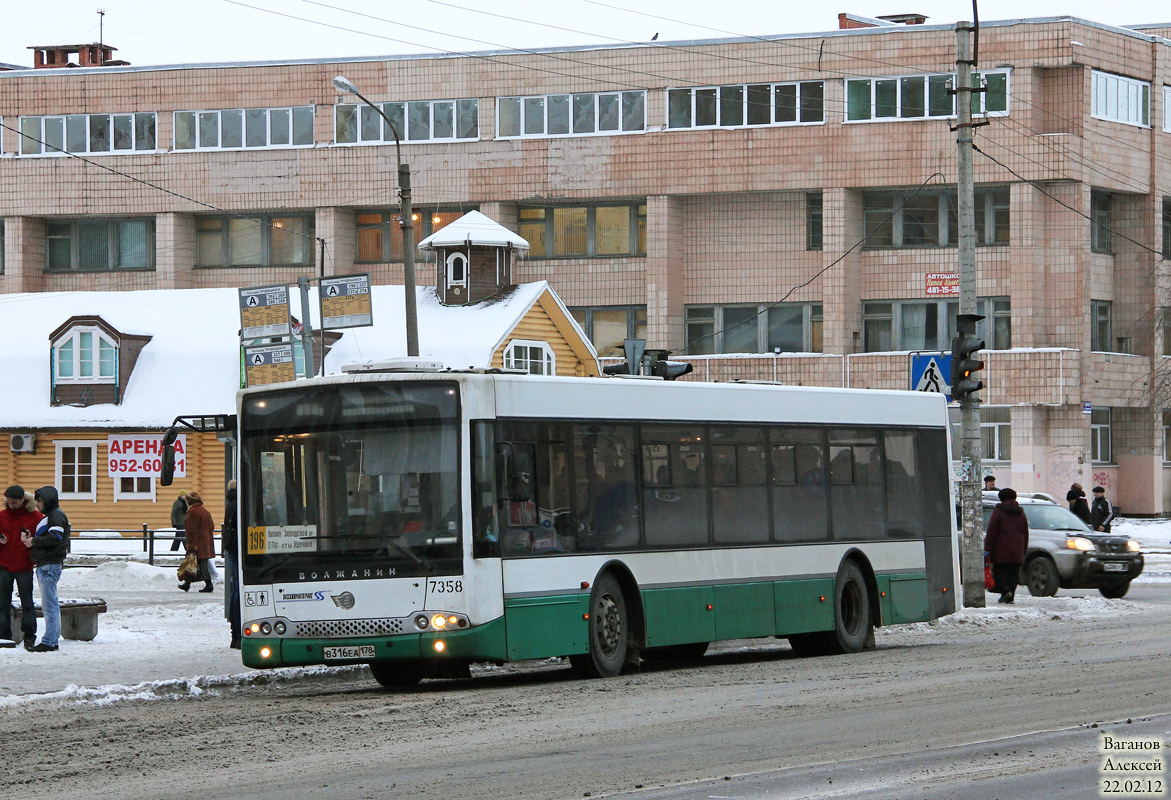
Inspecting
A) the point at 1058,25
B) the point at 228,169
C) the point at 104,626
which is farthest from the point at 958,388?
the point at 228,169

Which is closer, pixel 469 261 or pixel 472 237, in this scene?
pixel 472 237

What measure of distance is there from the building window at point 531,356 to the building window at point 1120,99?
18.4m

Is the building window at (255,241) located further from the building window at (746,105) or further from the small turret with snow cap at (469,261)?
the small turret with snow cap at (469,261)

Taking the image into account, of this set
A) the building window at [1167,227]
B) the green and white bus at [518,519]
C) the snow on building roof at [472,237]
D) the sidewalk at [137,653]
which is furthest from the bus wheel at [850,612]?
the building window at [1167,227]

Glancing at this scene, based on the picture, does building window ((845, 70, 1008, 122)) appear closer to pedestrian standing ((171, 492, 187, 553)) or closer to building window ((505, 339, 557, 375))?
building window ((505, 339, 557, 375))

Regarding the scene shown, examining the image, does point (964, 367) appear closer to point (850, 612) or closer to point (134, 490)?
point (850, 612)

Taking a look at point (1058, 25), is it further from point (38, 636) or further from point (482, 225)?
point (38, 636)

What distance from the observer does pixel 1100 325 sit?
56062 mm

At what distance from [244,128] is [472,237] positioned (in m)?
15.5

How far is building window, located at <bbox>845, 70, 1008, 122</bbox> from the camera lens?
54344 millimetres

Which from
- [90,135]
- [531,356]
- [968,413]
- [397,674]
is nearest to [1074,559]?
[968,413]

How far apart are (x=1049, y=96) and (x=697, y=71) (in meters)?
10.9

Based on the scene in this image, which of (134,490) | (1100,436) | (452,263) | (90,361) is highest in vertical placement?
(452,263)

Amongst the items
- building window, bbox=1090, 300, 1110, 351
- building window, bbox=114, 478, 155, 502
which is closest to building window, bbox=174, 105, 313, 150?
building window, bbox=114, 478, 155, 502
